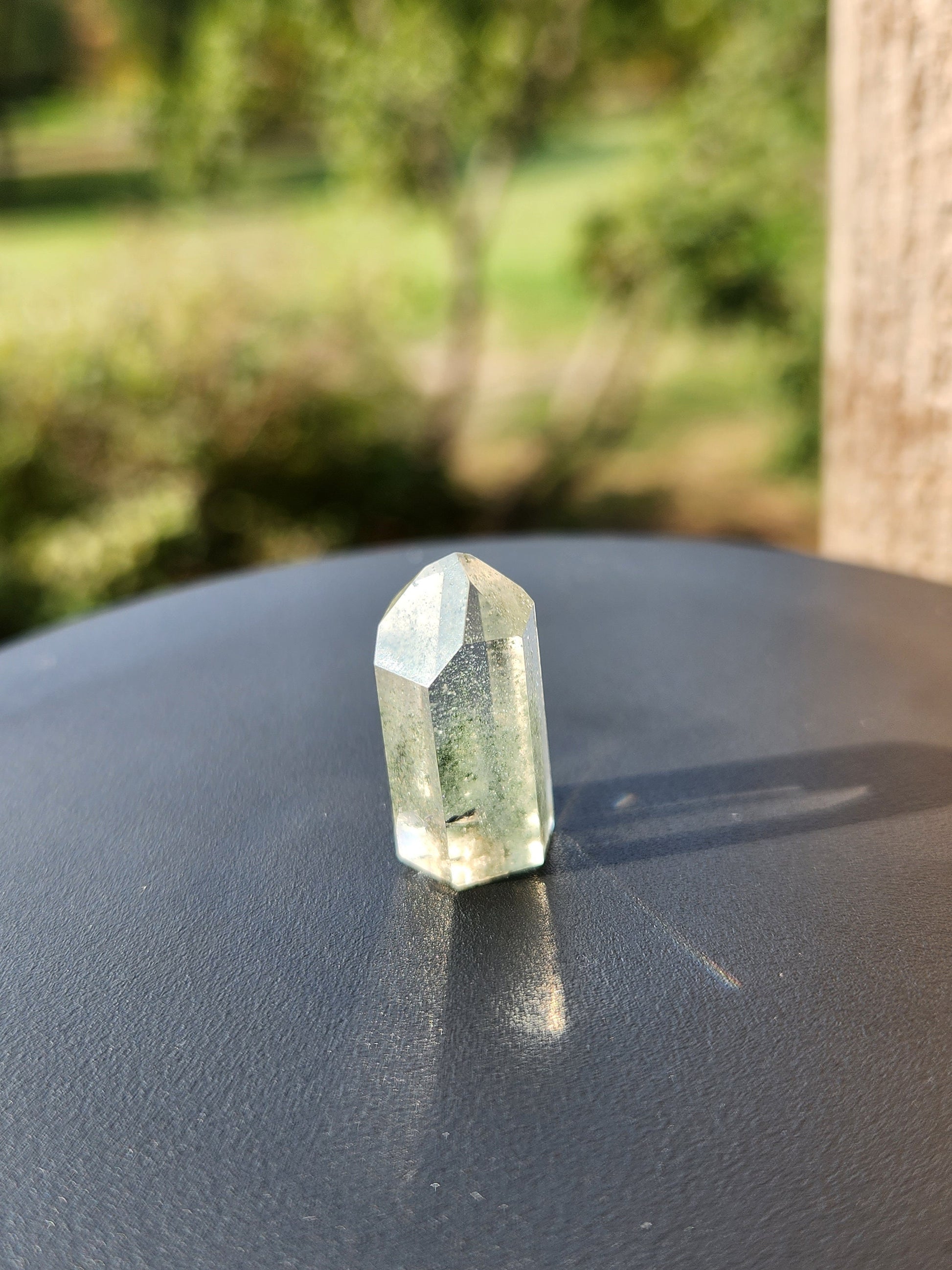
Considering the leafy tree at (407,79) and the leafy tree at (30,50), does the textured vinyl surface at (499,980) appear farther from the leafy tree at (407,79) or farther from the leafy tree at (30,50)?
the leafy tree at (30,50)

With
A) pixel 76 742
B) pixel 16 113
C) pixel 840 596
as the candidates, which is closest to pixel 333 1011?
pixel 76 742

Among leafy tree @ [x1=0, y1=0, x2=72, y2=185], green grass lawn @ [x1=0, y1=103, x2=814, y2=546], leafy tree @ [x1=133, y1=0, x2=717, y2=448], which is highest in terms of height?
leafy tree @ [x1=0, y1=0, x2=72, y2=185]

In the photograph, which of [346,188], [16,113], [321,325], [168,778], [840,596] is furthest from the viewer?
[16,113]

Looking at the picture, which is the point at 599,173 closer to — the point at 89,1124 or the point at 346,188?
the point at 346,188

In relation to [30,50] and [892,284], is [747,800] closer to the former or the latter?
[892,284]

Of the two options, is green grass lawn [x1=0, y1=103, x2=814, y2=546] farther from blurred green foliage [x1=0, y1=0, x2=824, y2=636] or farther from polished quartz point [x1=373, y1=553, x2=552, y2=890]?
polished quartz point [x1=373, y1=553, x2=552, y2=890]

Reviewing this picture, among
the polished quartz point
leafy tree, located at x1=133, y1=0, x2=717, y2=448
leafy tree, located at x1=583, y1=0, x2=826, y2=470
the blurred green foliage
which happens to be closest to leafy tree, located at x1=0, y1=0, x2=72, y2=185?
the blurred green foliage
